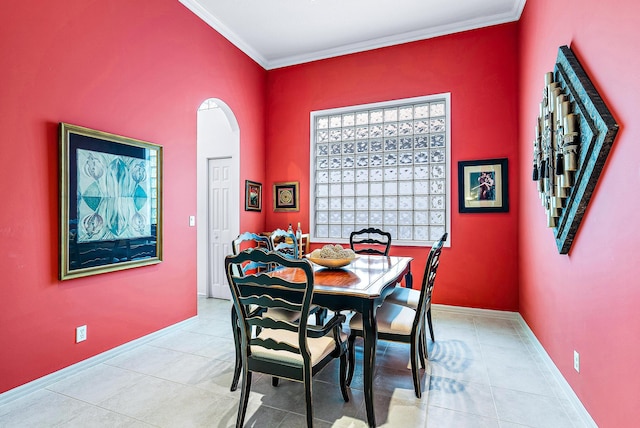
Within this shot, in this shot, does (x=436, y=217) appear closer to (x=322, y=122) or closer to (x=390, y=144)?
(x=390, y=144)

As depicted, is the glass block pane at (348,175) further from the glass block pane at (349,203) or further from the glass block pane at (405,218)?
the glass block pane at (405,218)

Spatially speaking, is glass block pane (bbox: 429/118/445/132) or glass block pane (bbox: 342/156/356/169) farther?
glass block pane (bbox: 342/156/356/169)

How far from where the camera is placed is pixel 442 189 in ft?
13.7

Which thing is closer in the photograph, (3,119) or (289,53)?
(3,119)

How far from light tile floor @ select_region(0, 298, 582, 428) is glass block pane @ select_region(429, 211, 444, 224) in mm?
1625

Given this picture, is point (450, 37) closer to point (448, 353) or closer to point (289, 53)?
point (289, 53)

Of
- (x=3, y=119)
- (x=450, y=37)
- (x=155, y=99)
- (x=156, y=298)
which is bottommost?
(x=156, y=298)

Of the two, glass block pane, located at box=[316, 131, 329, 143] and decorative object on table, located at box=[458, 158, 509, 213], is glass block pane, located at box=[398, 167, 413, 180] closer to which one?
decorative object on table, located at box=[458, 158, 509, 213]

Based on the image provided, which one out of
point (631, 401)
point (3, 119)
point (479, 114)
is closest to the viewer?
point (631, 401)

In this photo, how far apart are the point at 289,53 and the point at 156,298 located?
12.3 ft

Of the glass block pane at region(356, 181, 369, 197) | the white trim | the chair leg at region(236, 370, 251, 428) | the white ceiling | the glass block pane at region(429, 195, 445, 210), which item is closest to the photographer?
the chair leg at region(236, 370, 251, 428)

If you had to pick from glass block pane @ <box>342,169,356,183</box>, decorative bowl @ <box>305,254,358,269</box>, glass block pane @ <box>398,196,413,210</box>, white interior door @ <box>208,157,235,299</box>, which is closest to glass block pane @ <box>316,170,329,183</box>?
glass block pane @ <box>342,169,356,183</box>

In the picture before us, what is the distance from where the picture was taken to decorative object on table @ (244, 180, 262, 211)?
15.1 feet

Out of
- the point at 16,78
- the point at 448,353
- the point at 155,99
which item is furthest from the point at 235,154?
the point at 448,353
